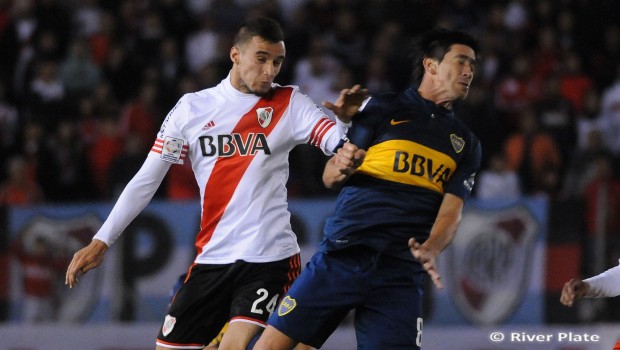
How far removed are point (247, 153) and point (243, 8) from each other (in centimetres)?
880

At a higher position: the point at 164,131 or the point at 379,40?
the point at 379,40

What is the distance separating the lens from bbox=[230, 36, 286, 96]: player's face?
640cm

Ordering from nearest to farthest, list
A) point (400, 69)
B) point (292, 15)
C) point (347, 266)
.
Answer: point (347, 266), point (400, 69), point (292, 15)

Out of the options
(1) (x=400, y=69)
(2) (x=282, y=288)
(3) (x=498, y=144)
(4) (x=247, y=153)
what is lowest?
(2) (x=282, y=288)

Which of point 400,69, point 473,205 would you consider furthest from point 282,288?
point 400,69

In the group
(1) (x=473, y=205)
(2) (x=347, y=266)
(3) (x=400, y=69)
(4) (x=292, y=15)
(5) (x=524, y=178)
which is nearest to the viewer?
(2) (x=347, y=266)

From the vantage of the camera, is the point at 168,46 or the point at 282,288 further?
the point at 168,46

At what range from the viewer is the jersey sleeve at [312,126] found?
6301 millimetres

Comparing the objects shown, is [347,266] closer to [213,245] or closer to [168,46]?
[213,245]

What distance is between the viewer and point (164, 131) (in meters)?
6.55

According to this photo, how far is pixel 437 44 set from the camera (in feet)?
21.0

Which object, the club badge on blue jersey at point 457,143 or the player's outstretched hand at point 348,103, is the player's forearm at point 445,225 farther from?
the player's outstretched hand at point 348,103

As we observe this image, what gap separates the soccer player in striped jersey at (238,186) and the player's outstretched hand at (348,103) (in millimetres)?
246

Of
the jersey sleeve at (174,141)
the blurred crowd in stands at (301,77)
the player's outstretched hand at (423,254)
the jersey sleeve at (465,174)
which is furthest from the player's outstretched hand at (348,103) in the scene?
the blurred crowd in stands at (301,77)
